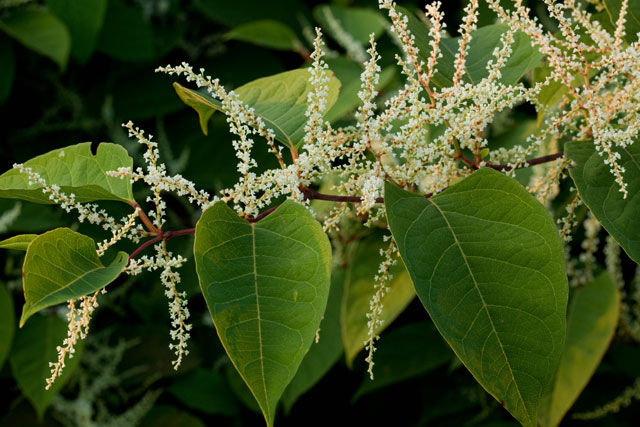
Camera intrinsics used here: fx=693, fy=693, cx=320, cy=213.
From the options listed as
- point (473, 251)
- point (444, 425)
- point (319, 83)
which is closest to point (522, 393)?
point (473, 251)

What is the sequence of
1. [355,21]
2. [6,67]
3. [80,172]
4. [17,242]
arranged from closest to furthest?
[17,242] < [80,172] < [6,67] < [355,21]

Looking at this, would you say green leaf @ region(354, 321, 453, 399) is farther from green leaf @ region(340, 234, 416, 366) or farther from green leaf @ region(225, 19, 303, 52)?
green leaf @ region(225, 19, 303, 52)

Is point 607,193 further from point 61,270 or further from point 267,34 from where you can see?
point 267,34

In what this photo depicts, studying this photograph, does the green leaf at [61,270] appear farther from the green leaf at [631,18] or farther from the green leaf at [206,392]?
the green leaf at [206,392]

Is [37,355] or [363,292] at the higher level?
[363,292]

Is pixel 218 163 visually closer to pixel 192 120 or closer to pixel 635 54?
pixel 192 120

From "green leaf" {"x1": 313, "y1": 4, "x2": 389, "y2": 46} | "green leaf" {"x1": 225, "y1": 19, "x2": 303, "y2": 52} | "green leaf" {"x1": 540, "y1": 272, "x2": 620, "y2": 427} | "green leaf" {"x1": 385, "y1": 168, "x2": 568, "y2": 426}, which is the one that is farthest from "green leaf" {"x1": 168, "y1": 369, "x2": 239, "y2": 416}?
"green leaf" {"x1": 385, "y1": 168, "x2": 568, "y2": 426}

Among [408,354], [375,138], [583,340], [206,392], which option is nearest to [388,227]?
[375,138]
